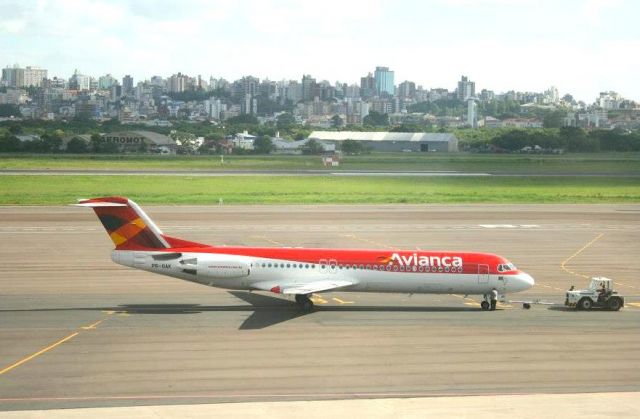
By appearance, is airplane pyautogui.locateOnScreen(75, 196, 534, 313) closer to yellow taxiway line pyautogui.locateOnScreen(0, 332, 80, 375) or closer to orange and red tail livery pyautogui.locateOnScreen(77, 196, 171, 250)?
orange and red tail livery pyautogui.locateOnScreen(77, 196, 171, 250)

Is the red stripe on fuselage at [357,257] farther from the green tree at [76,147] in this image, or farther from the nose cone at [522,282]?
the green tree at [76,147]

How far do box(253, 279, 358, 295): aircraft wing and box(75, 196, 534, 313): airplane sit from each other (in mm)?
49

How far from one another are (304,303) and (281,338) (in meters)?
6.76

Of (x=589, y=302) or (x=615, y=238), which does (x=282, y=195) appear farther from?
(x=589, y=302)

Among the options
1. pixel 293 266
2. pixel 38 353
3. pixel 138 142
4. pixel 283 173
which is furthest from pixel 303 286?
pixel 138 142

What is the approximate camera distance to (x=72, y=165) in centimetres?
14850

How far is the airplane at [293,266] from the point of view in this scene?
4834 cm

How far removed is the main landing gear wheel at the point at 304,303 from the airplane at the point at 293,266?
1.9 inches

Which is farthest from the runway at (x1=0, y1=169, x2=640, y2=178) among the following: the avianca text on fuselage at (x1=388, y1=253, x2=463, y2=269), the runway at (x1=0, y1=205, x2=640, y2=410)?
the avianca text on fuselage at (x1=388, y1=253, x2=463, y2=269)

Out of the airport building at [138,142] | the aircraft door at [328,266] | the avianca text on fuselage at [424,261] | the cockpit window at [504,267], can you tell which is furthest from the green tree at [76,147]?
the cockpit window at [504,267]

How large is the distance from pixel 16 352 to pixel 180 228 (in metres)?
43.8

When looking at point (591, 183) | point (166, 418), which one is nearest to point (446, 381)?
point (166, 418)

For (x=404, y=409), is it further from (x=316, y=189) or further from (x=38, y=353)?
(x=316, y=189)

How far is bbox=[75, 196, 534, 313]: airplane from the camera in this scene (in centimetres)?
4834
